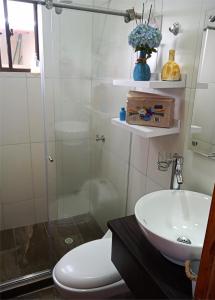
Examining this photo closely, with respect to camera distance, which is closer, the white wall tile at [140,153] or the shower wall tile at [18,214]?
the white wall tile at [140,153]

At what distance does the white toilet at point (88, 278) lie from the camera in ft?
4.05

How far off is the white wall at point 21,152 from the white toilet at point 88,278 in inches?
43.5

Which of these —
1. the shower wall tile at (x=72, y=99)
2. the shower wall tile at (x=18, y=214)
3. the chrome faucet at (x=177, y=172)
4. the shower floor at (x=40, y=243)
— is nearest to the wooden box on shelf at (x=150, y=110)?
the chrome faucet at (x=177, y=172)

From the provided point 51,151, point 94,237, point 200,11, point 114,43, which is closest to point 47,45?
point 114,43

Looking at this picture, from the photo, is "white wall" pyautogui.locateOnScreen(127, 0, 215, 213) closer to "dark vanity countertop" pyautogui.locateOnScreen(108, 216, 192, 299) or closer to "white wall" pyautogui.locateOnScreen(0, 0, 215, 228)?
"white wall" pyautogui.locateOnScreen(0, 0, 215, 228)

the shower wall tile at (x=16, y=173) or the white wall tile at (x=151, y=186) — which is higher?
the white wall tile at (x=151, y=186)

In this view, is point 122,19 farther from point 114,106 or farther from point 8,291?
point 8,291

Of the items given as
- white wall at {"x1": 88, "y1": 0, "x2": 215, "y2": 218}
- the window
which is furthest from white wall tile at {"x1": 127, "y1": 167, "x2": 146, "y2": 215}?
the window

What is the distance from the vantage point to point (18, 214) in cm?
234

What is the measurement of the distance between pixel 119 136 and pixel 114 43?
71 centimetres

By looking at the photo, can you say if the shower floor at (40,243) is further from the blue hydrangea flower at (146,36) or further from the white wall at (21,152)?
the blue hydrangea flower at (146,36)

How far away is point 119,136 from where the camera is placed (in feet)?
6.09

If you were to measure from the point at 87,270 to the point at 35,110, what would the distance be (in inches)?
55.3

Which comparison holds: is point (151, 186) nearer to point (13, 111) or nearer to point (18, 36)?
point (13, 111)
